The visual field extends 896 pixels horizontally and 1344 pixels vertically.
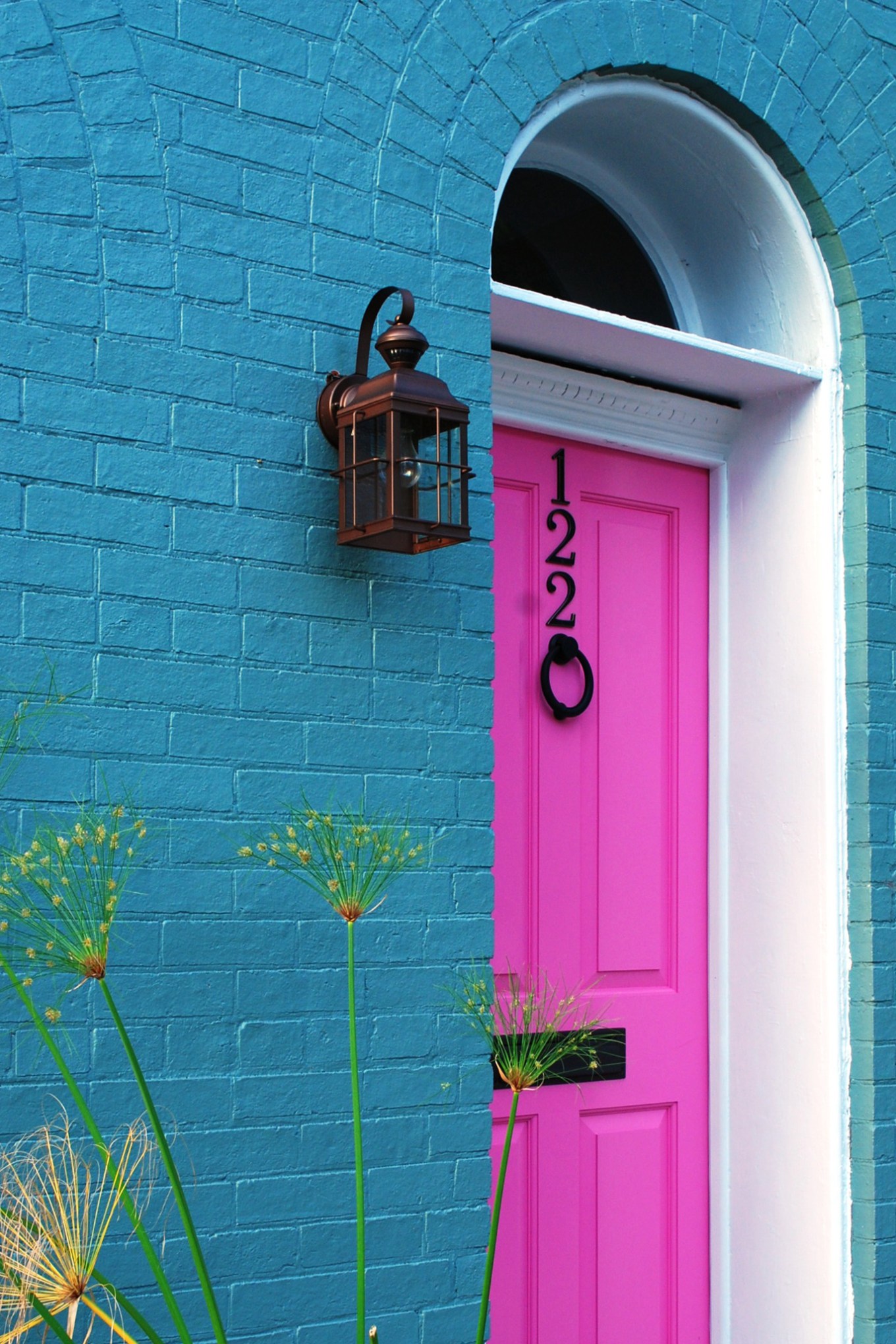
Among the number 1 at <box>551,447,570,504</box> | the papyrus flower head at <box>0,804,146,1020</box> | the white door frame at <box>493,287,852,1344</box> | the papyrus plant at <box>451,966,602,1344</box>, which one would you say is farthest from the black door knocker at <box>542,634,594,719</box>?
the papyrus flower head at <box>0,804,146,1020</box>

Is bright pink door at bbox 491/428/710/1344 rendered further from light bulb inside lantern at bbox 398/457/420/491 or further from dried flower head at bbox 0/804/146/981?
dried flower head at bbox 0/804/146/981

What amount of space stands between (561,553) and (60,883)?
148 cm

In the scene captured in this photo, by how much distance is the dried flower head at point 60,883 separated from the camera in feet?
6.73

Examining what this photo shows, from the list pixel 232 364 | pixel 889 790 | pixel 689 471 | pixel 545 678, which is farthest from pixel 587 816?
pixel 232 364

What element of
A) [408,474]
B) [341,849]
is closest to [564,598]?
[408,474]

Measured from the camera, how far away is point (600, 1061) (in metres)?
3.19

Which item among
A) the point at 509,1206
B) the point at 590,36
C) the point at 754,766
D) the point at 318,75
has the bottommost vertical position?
the point at 509,1206

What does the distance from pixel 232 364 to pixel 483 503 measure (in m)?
0.55

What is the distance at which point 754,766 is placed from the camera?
3.40 meters

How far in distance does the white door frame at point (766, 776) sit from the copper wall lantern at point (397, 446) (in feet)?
1.97

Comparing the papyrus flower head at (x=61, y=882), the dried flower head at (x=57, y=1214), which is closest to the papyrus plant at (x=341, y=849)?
the papyrus flower head at (x=61, y=882)

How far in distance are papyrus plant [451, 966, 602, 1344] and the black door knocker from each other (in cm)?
58

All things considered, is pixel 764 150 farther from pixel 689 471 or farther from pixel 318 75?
pixel 318 75

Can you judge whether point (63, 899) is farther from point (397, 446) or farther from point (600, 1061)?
point (600, 1061)
